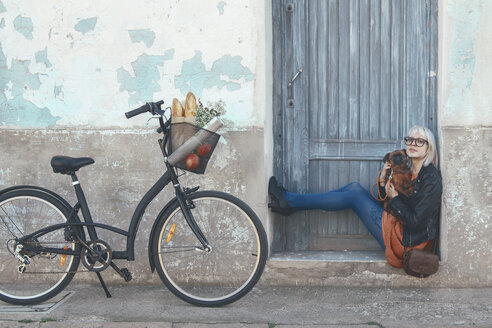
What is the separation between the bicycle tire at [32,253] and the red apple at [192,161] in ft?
3.09

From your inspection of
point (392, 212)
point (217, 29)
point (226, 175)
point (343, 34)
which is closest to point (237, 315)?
point (226, 175)

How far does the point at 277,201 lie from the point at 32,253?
1.83 m

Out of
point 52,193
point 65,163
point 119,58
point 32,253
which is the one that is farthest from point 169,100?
point 32,253

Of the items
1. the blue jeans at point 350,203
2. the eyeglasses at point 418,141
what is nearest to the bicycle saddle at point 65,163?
the blue jeans at point 350,203

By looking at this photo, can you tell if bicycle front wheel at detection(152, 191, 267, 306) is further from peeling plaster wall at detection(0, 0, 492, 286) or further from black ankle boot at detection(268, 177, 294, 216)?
black ankle boot at detection(268, 177, 294, 216)

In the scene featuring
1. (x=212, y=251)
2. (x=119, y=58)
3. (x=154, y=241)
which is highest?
(x=119, y=58)

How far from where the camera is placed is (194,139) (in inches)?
134

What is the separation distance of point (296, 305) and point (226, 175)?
1.11m

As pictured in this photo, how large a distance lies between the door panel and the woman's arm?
1.85 ft

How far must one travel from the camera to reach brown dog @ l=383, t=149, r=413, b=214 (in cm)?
407

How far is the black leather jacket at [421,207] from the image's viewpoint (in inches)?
154

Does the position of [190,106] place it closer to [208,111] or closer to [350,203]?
[208,111]

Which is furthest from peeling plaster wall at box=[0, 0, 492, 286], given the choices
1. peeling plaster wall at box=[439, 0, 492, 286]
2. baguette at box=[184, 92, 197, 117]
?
baguette at box=[184, 92, 197, 117]

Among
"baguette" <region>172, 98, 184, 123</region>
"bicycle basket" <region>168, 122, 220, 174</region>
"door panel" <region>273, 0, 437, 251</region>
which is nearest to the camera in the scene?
"bicycle basket" <region>168, 122, 220, 174</region>
